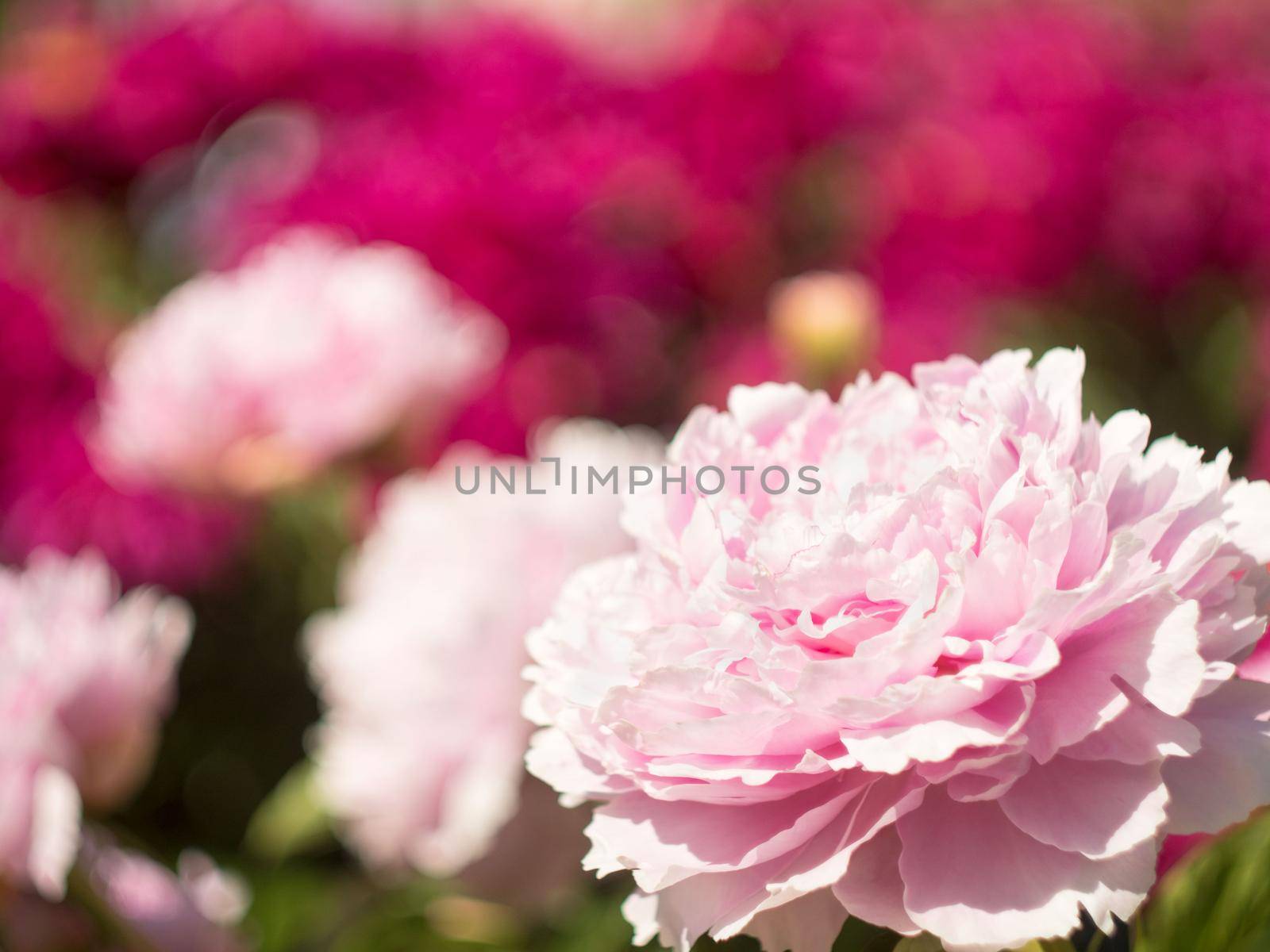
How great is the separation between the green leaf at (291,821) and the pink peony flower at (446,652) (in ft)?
0.10

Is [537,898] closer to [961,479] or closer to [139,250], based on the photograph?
[961,479]

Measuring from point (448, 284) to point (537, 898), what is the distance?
0.37 metres

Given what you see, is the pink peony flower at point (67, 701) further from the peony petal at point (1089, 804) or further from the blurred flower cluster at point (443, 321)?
the peony petal at point (1089, 804)

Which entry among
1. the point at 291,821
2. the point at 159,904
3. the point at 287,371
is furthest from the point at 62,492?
the point at 159,904

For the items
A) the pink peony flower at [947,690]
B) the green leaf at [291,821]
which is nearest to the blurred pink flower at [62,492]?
the green leaf at [291,821]

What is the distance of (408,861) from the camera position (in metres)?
0.54

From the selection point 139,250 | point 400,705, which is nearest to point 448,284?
point 400,705

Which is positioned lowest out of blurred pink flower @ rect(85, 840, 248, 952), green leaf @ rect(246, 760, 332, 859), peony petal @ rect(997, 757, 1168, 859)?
green leaf @ rect(246, 760, 332, 859)

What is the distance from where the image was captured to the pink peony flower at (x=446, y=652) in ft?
1.52

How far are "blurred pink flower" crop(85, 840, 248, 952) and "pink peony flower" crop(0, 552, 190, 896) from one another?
0.06 ft

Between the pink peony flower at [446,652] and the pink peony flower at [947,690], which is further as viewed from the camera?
the pink peony flower at [446,652]

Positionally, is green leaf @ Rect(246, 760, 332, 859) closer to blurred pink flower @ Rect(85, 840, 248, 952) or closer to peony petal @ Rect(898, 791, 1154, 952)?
blurred pink flower @ Rect(85, 840, 248, 952)

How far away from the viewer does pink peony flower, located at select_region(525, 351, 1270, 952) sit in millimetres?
219

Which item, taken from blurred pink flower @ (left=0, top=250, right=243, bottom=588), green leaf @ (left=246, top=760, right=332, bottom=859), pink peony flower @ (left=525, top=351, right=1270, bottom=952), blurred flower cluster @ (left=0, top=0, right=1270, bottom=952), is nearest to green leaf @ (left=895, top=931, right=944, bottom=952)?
pink peony flower @ (left=525, top=351, right=1270, bottom=952)
